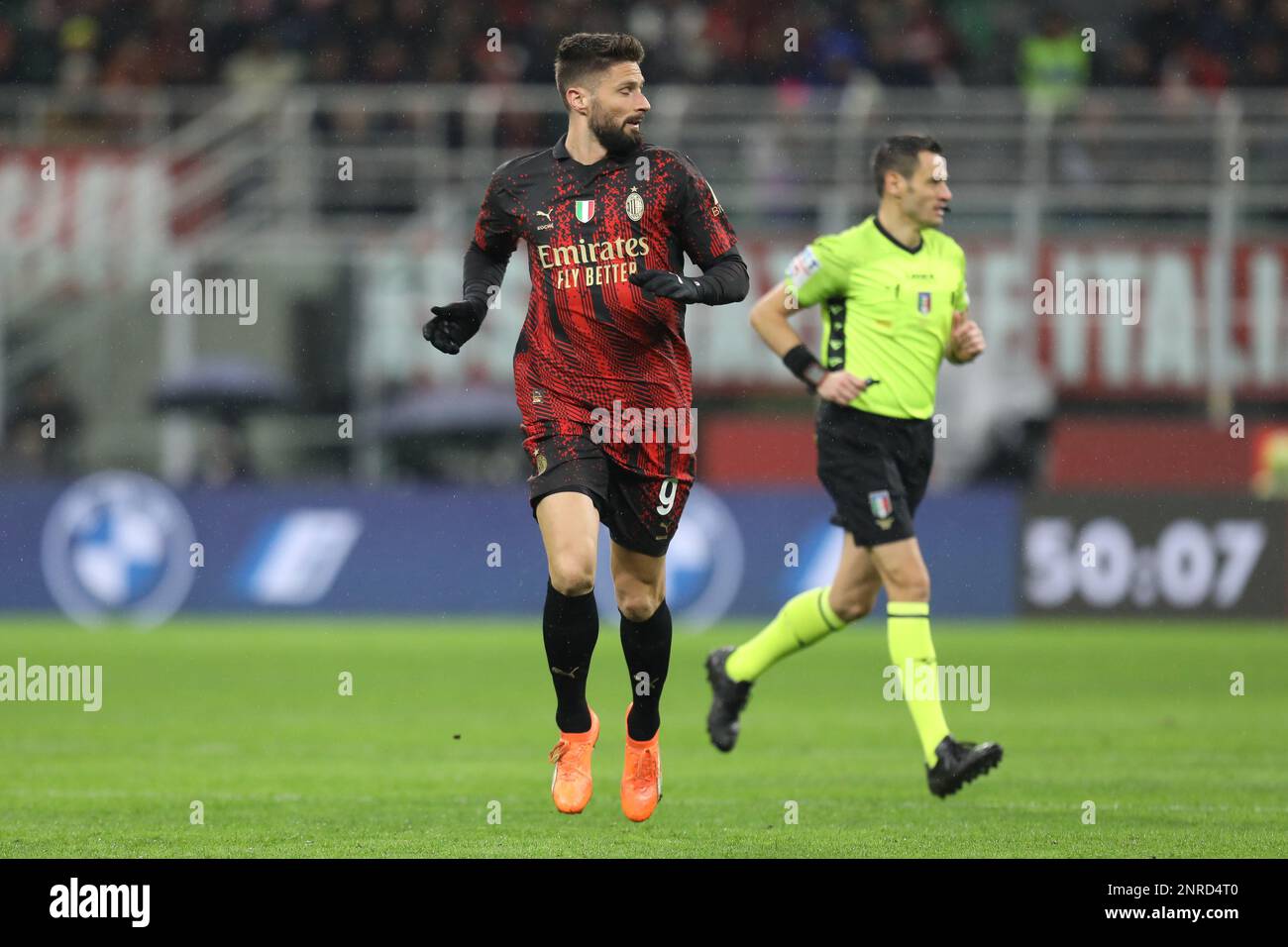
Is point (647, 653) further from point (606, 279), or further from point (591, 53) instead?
point (591, 53)

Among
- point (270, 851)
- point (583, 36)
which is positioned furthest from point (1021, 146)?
point (270, 851)

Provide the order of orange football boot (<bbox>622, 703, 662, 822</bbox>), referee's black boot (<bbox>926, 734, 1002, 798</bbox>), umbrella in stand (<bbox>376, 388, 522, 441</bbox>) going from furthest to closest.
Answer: umbrella in stand (<bbox>376, 388, 522, 441</bbox>) → referee's black boot (<bbox>926, 734, 1002, 798</bbox>) → orange football boot (<bbox>622, 703, 662, 822</bbox>)

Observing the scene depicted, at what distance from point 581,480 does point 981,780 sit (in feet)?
9.56

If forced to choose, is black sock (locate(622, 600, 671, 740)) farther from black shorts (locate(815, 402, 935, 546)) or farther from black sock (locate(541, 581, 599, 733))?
black shorts (locate(815, 402, 935, 546))

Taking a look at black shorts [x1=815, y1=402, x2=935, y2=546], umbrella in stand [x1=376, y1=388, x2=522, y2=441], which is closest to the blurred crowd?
umbrella in stand [x1=376, y1=388, x2=522, y2=441]

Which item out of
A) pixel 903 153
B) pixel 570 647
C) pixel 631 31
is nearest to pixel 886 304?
pixel 903 153

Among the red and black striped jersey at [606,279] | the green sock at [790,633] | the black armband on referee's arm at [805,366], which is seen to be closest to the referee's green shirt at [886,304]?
the black armband on referee's arm at [805,366]

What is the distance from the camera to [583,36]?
7.40 metres

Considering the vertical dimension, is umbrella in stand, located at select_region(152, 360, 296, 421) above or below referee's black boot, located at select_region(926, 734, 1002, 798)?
above

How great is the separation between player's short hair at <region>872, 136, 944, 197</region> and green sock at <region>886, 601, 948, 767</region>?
1.75 meters

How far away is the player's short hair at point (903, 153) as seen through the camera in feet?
29.1

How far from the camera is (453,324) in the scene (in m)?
7.37

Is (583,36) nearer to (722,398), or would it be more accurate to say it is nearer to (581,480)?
(581,480)

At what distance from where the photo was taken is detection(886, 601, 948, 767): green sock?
27.5 ft
